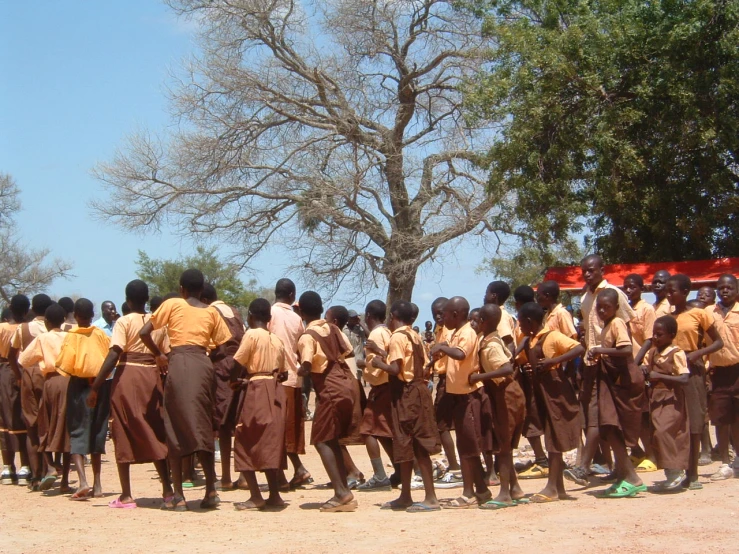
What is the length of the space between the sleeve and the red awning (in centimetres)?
663

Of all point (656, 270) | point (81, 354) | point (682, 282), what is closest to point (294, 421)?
point (81, 354)

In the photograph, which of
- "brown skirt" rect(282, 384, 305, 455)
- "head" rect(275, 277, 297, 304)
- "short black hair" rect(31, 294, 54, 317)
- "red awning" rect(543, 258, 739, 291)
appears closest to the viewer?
"brown skirt" rect(282, 384, 305, 455)

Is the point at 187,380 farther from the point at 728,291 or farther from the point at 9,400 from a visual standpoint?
the point at 728,291

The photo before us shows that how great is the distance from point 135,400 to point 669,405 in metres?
4.57

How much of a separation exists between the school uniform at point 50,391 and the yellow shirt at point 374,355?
2.93 m

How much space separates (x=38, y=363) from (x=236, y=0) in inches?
635

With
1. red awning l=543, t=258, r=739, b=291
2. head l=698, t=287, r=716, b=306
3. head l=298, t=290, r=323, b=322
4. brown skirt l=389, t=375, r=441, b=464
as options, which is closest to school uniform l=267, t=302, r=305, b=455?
head l=298, t=290, r=323, b=322

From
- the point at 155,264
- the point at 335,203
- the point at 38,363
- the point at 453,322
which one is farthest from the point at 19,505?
the point at 155,264

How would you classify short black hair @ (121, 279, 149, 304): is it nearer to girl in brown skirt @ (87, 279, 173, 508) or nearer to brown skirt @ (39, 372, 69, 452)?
girl in brown skirt @ (87, 279, 173, 508)

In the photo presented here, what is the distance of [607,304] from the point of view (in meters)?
7.25

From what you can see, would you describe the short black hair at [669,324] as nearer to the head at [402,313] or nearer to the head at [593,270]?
the head at [593,270]

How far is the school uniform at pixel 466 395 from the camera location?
698 centimetres

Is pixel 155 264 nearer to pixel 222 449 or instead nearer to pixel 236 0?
pixel 236 0

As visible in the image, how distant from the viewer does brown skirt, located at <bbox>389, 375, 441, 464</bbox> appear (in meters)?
7.02
